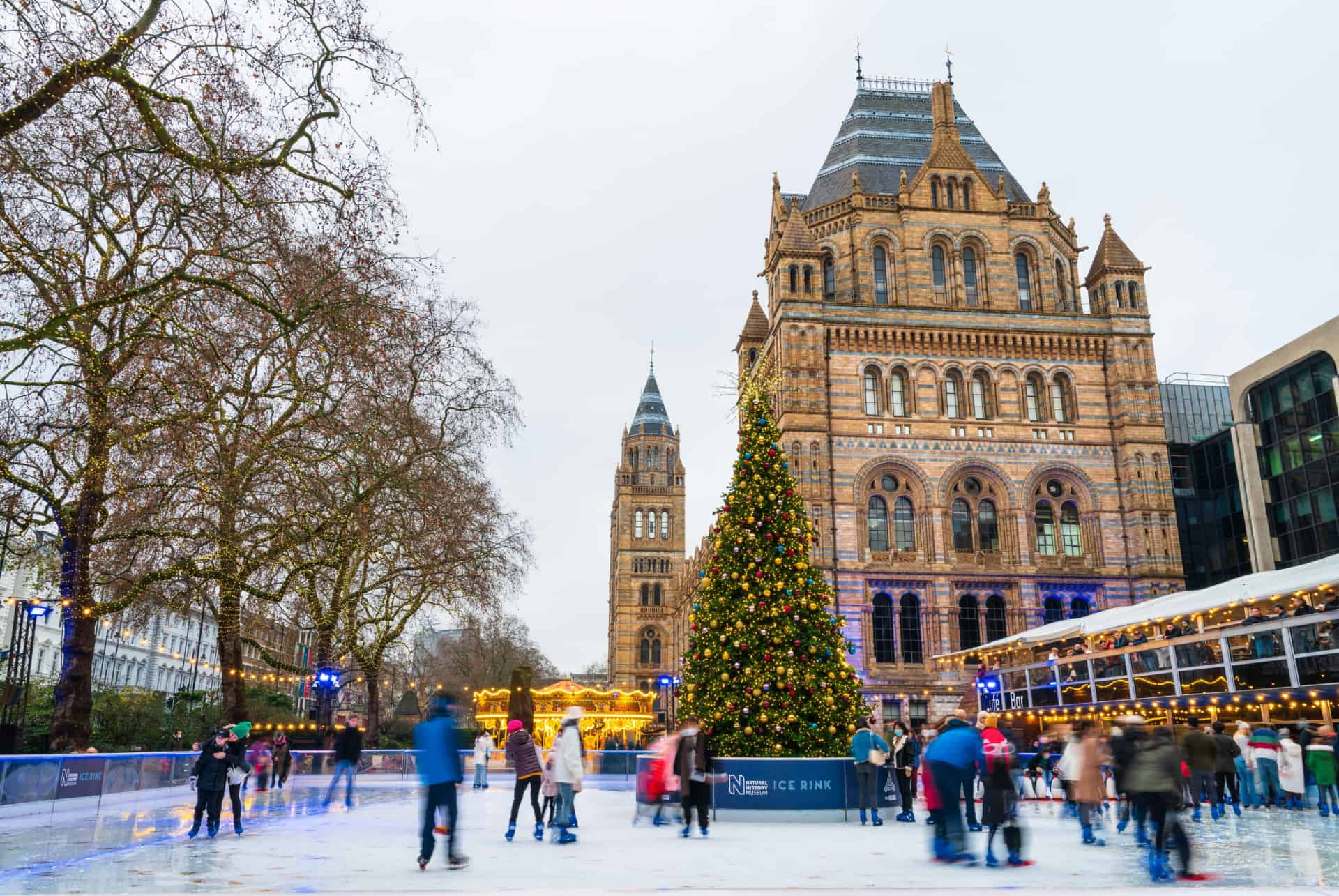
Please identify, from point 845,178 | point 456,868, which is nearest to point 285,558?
point 456,868

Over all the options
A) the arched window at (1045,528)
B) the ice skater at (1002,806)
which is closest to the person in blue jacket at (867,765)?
the ice skater at (1002,806)

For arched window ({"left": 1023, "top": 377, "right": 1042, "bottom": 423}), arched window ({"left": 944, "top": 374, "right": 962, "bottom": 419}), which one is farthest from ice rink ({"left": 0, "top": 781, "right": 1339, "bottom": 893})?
arched window ({"left": 1023, "top": 377, "right": 1042, "bottom": 423})

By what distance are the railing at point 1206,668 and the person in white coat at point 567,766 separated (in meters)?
17.8

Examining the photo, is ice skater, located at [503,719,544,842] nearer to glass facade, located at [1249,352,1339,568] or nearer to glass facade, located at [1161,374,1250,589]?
glass facade, located at [1249,352,1339,568]

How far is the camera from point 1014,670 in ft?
113

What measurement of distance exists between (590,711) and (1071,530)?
22.4 m

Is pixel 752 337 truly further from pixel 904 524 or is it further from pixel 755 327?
pixel 904 524

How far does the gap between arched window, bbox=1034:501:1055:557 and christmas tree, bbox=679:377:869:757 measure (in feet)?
91.6

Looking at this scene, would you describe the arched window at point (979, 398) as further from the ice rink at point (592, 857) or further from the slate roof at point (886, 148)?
the ice rink at point (592, 857)

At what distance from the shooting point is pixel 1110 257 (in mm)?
45469

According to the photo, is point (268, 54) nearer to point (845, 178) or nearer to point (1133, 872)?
point (1133, 872)

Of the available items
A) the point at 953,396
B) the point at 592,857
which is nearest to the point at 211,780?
the point at 592,857

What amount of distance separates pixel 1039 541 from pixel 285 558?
31.6 meters

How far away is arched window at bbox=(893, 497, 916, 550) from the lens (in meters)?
41.4
